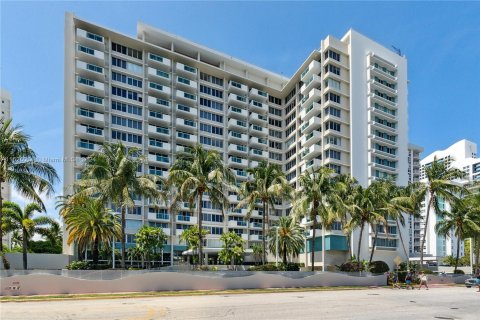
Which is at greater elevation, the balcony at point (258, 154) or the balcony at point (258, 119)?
the balcony at point (258, 119)

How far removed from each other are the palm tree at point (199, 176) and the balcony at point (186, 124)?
4007cm

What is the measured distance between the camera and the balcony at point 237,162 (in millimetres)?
87125

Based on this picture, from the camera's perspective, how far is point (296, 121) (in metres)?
92.2

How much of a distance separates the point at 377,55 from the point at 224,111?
33.6 metres

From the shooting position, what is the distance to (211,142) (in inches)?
3445

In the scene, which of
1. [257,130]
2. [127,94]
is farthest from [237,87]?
[127,94]

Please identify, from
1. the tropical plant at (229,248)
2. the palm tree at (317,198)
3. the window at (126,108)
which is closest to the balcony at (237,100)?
the window at (126,108)

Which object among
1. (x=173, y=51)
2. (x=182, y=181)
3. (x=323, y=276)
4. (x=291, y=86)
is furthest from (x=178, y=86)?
(x=323, y=276)

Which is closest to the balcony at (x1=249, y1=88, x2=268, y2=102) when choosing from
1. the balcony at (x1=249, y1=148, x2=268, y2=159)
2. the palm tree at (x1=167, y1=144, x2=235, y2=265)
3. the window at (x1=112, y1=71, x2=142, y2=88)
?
the balcony at (x1=249, y1=148, x2=268, y2=159)

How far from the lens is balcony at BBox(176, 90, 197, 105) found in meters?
83.0

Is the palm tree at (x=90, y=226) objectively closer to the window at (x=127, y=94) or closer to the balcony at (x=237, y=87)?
the window at (x=127, y=94)

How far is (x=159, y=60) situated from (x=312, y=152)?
34.8 meters

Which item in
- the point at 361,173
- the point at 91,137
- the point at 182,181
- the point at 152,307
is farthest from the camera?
the point at 361,173

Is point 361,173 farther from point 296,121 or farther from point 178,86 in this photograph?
point 178,86
